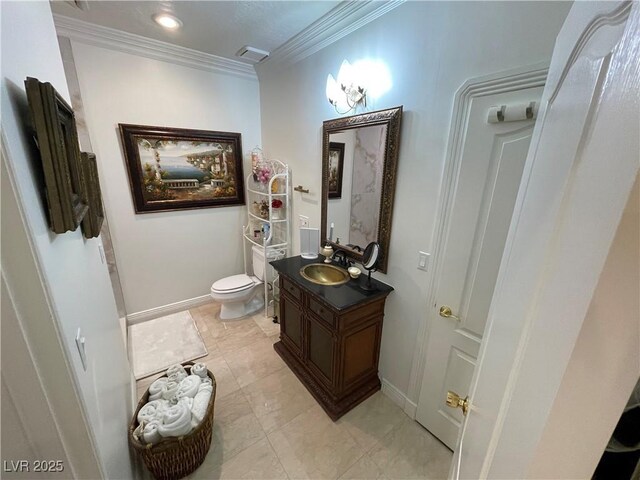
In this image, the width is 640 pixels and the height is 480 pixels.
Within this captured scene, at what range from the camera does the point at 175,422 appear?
4.11 ft

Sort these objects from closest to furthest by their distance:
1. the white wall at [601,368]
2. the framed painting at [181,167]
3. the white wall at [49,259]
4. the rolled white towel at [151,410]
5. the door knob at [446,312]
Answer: the white wall at [601,368]
the white wall at [49,259]
the rolled white towel at [151,410]
the door knob at [446,312]
the framed painting at [181,167]

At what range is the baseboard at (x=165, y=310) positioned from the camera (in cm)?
266

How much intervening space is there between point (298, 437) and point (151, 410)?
0.87 meters

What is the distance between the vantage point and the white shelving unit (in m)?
2.59

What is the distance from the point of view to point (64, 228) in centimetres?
72

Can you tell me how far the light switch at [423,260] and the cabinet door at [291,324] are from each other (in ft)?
3.03

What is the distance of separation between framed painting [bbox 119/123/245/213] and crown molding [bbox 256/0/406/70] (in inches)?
39.9

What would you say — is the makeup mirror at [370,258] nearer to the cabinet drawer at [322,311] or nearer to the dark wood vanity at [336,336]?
the dark wood vanity at [336,336]

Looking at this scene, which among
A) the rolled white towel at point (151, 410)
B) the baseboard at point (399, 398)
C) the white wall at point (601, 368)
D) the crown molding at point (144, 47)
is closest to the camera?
the white wall at point (601, 368)

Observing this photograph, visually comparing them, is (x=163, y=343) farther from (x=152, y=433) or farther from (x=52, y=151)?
(x=52, y=151)

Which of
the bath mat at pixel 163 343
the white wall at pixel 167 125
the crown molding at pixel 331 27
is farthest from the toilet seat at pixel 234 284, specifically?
the crown molding at pixel 331 27

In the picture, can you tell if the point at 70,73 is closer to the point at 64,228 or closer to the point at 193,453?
the point at 64,228

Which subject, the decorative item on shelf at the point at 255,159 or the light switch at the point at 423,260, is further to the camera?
the decorative item on shelf at the point at 255,159

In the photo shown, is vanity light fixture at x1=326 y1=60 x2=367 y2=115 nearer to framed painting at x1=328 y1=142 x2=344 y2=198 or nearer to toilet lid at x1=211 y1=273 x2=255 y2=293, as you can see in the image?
framed painting at x1=328 y1=142 x2=344 y2=198
